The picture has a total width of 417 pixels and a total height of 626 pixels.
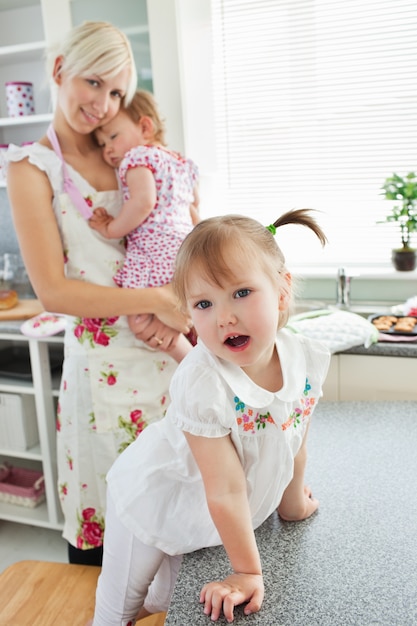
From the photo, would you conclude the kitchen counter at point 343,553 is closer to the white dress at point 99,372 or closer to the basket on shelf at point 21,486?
the white dress at point 99,372

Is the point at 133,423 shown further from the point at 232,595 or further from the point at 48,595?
the point at 232,595

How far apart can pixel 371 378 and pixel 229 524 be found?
3.83 feet

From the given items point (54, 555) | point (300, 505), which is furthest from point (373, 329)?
point (54, 555)

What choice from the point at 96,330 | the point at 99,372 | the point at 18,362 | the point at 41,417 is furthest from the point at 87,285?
the point at 18,362

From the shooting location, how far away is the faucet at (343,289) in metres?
2.38

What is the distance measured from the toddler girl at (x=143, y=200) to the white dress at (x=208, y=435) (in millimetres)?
639

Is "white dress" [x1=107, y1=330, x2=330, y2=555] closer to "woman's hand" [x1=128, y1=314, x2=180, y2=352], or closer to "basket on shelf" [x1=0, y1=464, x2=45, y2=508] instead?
"woman's hand" [x1=128, y1=314, x2=180, y2=352]

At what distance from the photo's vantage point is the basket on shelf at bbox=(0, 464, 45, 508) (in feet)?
8.83

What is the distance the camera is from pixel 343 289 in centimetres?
240

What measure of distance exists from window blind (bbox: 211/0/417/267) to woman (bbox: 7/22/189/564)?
1155 mm

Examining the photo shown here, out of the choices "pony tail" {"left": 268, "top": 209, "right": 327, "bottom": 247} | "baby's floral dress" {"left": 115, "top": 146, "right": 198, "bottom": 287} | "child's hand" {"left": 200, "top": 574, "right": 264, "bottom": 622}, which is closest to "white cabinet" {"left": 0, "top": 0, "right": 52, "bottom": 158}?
"baby's floral dress" {"left": 115, "top": 146, "right": 198, "bottom": 287}

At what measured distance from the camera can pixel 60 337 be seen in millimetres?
2340

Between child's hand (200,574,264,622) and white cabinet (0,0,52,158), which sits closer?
child's hand (200,574,264,622)

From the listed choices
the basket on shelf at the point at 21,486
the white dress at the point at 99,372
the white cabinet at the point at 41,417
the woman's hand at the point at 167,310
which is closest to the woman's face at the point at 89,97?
the white dress at the point at 99,372
